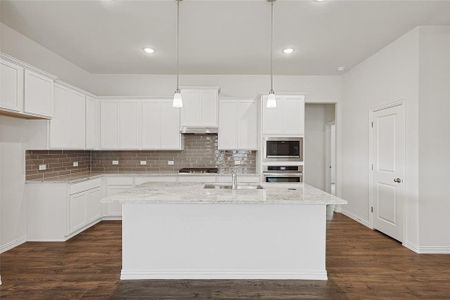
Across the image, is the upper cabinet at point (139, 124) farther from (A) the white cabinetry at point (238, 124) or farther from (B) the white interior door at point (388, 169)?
(B) the white interior door at point (388, 169)

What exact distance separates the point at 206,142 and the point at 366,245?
3403 mm

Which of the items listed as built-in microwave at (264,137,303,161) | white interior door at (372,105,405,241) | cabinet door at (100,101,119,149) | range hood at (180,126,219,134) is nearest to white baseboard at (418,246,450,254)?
white interior door at (372,105,405,241)

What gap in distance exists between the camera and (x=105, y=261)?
3221 millimetres

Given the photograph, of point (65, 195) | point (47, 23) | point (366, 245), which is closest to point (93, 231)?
point (65, 195)

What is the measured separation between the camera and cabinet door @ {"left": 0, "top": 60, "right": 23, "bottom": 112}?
9.75 ft

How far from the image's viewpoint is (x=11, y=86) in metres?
3.09

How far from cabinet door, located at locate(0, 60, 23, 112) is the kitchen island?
1.86 m

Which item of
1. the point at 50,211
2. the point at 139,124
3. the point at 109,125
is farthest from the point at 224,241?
the point at 109,125

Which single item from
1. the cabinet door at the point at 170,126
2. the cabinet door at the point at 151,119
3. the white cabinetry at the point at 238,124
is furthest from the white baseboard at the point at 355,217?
the cabinet door at the point at 151,119

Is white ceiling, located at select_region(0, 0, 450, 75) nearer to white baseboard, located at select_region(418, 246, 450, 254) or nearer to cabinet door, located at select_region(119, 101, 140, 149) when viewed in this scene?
cabinet door, located at select_region(119, 101, 140, 149)

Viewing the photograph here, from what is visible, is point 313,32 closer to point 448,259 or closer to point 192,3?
point 192,3

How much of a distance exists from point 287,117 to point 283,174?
1071 millimetres

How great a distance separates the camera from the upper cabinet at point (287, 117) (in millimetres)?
5004

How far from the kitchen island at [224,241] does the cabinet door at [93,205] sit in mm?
2152
